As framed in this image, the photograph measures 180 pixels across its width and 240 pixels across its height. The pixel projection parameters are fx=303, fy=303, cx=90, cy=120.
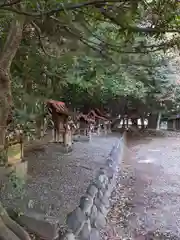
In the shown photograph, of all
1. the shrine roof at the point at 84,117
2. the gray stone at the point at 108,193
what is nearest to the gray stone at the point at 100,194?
the gray stone at the point at 108,193

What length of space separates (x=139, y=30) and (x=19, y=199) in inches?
83.6

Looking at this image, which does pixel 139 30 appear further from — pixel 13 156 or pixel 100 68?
pixel 13 156

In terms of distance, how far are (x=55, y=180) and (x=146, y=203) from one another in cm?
151

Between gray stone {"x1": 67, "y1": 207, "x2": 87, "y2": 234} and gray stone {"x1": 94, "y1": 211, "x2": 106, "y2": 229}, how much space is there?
41 centimetres

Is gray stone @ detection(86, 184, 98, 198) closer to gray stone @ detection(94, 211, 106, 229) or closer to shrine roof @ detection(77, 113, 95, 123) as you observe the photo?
gray stone @ detection(94, 211, 106, 229)

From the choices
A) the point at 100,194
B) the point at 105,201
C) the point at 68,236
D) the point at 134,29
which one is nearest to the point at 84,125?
the point at 105,201

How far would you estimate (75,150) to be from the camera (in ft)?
26.0

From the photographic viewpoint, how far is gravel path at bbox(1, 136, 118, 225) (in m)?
3.25

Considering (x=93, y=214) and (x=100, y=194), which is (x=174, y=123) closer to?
(x=100, y=194)

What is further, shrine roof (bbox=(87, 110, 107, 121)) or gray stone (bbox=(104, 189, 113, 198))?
shrine roof (bbox=(87, 110, 107, 121))

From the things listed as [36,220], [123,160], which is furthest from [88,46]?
[123,160]

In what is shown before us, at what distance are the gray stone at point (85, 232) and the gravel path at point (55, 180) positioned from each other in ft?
0.71

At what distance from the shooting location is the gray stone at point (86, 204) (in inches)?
130

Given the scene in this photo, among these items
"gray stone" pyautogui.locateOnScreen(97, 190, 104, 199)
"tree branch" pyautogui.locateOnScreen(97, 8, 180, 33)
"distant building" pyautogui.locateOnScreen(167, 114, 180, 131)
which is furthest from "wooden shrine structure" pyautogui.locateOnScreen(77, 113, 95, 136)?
"distant building" pyautogui.locateOnScreen(167, 114, 180, 131)
